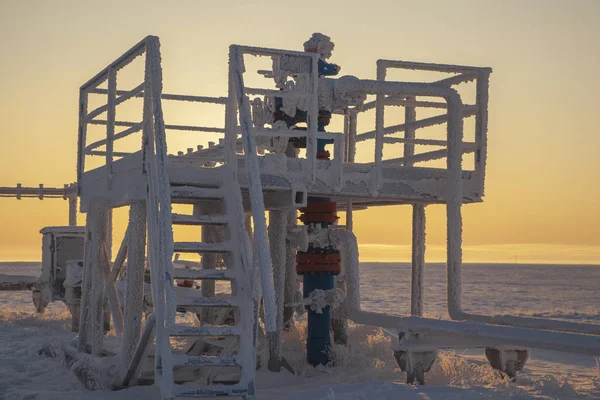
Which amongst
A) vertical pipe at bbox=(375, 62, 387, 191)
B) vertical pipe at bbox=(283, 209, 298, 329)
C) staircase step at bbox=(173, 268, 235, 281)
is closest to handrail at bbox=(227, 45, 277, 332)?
staircase step at bbox=(173, 268, 235, 281)

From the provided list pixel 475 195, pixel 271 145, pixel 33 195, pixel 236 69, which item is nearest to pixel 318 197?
pixel 271 145

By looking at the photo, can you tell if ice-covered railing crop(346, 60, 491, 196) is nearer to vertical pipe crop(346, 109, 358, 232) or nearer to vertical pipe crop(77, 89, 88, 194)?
vertical pipe crop(346, 109, 358, 232)

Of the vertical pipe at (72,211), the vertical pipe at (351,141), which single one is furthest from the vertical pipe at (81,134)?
the vertical pipe at (72,211)

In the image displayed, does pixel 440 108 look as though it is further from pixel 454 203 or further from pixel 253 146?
pixel 253 146

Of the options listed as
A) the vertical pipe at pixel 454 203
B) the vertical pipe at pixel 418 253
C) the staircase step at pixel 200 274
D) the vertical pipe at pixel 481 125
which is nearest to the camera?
the staircase step at pixel 200 274

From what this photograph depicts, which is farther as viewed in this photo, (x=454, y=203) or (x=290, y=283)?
(x=290, y=283)

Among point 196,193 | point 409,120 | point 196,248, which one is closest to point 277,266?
point 409,120

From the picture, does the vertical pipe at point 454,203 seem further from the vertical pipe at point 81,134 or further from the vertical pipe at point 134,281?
the vertical pipe at point 81,134

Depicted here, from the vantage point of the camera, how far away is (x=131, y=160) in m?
10.3

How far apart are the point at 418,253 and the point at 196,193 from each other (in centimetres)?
543

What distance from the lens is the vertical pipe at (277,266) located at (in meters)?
12.2

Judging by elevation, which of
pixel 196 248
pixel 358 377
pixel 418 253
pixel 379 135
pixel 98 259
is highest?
pixel 379 135

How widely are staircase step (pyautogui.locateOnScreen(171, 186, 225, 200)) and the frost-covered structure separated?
2cm

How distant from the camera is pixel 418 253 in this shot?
45.9 feet
